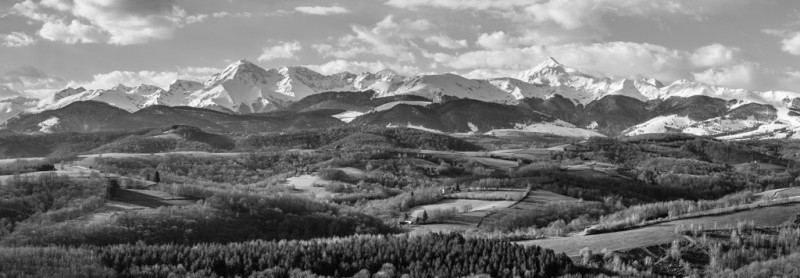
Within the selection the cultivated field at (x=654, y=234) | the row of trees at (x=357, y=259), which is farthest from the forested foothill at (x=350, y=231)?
the cultivated field at (x=654, y=234)

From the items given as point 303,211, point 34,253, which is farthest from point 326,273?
point 303,211

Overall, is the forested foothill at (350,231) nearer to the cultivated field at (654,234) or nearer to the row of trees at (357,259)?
the row of trees at (357,259)

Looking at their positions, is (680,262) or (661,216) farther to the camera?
(661,216)

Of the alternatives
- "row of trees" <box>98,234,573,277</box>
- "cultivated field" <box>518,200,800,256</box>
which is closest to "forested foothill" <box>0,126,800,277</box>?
"row of trees" <box>98,234,573,277</box>

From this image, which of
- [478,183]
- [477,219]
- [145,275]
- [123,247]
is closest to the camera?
[145,275]

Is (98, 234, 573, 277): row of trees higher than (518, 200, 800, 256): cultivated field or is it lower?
lower

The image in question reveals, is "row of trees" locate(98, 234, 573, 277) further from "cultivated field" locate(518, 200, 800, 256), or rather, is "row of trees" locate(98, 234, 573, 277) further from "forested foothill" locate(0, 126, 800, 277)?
"cultivated field" locate(518, 200, 800, 256)

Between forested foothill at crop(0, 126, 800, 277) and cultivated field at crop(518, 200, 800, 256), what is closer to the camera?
forested foothill at crop(0, 126, 800, 277)

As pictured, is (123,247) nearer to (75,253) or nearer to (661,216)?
(75,253)

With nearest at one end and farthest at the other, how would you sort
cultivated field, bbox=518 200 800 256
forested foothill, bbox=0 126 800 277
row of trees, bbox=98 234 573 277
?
row of trees, bbox=98 234 573 277 → forested foothill, bbox=0 126 800 277 → cultivated field, bbox=518 200 800 256

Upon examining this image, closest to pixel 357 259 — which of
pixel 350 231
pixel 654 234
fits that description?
pixel 654 234

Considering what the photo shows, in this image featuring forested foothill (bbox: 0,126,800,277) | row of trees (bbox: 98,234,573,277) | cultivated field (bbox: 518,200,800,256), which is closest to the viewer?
row of trees (bbox: 98,234,573,277)
